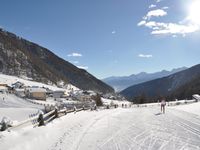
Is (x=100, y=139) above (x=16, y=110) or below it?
below

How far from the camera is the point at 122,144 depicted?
1349cm

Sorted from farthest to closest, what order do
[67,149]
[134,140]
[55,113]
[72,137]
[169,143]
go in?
[55,113], [72,137], [134,140], [169,143], [67,149]

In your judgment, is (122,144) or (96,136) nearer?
(122,144)

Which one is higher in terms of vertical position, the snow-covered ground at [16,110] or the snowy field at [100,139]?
the snow-covered ground at [16,110]

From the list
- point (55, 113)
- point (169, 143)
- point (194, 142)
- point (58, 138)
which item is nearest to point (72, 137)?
point (58, 138)

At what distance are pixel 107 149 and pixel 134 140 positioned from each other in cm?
227

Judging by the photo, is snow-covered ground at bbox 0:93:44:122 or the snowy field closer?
the snowy field

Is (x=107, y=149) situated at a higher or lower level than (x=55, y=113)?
lower

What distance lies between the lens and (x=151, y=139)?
1442 cm

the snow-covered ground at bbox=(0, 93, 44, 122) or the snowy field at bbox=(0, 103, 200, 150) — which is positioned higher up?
the snow-covered ground at bbox=(0, 93, 44, 122)

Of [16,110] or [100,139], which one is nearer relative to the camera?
[100,139]

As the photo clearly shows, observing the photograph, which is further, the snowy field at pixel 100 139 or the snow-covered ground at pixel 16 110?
the snow-covered ground at pixel 16 110

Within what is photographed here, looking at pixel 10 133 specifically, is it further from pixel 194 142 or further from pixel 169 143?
pixel 194 142

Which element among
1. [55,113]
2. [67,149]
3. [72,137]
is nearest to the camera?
[67,149]
